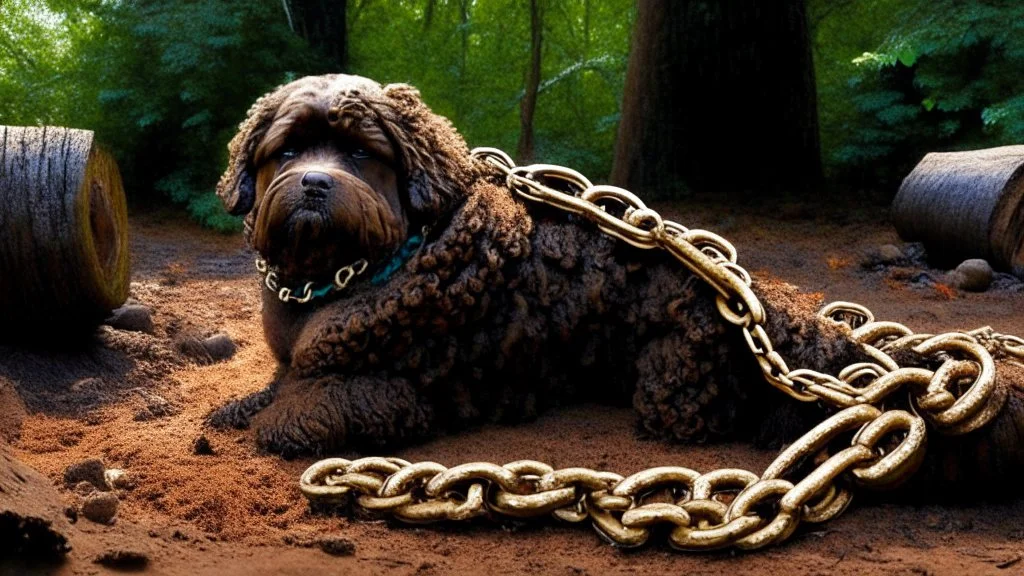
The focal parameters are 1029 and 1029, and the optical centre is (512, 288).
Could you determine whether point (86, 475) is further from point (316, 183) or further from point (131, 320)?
point (131, 320)

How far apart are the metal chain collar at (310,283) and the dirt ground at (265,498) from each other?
17.7 inches

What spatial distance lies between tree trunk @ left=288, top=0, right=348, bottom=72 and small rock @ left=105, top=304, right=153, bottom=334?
5.68 metres

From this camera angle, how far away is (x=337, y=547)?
224 cm

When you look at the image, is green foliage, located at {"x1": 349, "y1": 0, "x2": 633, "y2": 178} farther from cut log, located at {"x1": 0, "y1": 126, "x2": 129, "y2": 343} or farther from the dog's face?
the dog's face

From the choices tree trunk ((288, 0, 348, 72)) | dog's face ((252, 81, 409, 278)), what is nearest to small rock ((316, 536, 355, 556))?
dog's face ((252, 81, 409, 278))

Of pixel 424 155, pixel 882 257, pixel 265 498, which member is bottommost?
pixel 265 498

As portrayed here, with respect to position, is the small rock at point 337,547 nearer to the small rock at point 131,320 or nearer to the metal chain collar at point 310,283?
the metal chain collar at point 310,283

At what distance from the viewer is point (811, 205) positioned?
8352 millimetres

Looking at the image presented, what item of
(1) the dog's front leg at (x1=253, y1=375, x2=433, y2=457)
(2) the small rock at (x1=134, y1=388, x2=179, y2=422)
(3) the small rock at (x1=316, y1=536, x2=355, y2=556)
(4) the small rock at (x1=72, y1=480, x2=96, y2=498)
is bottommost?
(2) the small rock at (x1=134, y1=388, x2=179, y2=422)

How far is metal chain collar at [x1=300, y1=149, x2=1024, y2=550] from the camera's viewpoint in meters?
2.33

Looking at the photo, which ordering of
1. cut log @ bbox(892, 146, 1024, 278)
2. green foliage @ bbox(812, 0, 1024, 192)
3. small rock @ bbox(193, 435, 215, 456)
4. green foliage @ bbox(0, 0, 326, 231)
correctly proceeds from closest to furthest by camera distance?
small rock @ bbox(193, 435, 215, 456)
cut log @ bbox(892, 146, 1024, 278)
green foliage @ bbox(812, 0, 1024, 192)
green foliage @ bbox(0, 0, 326, 231)

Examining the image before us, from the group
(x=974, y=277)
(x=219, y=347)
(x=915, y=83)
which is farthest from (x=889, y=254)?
(x=219, y=347)

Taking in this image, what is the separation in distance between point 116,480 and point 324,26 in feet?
26.2

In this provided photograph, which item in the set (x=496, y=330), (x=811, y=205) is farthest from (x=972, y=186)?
(x=496, y=330)
